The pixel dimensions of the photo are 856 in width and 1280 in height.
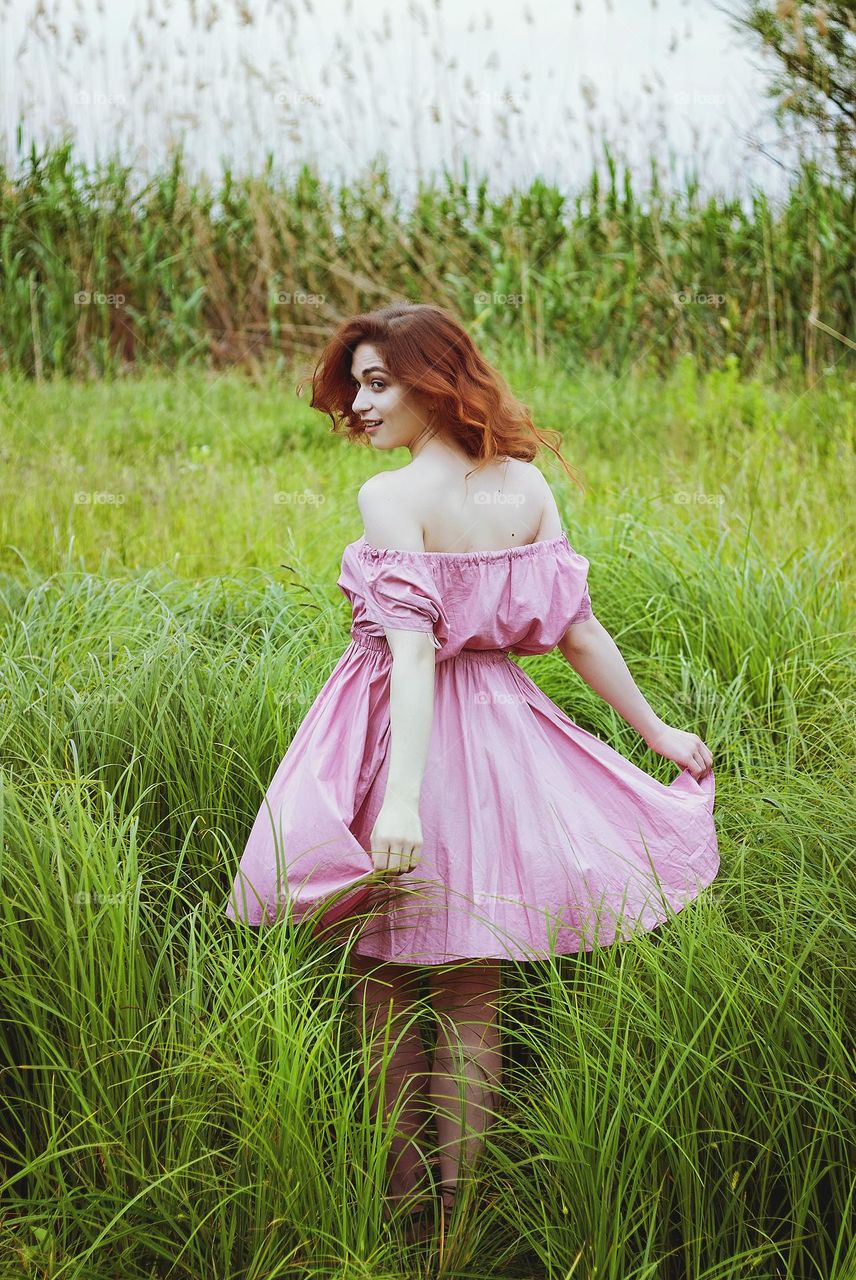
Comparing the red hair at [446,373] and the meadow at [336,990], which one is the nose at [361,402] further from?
the meadow at [336,990]

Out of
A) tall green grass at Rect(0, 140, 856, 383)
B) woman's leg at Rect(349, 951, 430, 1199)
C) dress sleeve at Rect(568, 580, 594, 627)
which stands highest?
tall green grass at Rect(0, 140, 856, 383)

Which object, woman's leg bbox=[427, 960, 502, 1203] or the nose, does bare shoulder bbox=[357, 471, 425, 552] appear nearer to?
the nose

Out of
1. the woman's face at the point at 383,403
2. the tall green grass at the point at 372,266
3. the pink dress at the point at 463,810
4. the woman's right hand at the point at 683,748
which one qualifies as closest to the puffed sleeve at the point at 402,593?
the pink dress at the point at 463,810

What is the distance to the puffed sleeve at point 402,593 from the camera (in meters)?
1.73

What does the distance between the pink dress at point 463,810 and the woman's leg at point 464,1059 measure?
0.12 m

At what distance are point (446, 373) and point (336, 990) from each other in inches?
39.5

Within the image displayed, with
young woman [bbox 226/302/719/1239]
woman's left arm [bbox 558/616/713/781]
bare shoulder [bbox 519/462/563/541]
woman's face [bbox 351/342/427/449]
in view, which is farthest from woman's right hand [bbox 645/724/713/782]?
woman's face [bbox 351/342/427/449]

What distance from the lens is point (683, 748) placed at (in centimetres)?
210

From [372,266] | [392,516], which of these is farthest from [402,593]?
[372,266]

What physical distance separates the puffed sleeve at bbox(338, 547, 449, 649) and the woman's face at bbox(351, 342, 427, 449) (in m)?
0.22

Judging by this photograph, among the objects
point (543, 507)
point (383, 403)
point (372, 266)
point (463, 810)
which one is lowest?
point (463, 810)

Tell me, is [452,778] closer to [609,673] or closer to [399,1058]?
[609,673]

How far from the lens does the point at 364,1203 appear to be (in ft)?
5.13

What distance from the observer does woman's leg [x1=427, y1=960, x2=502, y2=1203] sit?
5.89 ft
